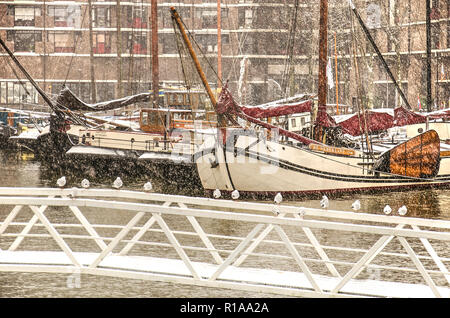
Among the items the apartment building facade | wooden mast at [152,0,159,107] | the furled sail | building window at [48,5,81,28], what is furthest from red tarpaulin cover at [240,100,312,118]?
building window at [48,5,81,28]

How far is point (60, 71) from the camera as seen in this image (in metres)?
82.1

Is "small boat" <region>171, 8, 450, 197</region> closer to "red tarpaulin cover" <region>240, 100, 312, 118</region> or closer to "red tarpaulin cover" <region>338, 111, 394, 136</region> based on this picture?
"red tarpaulin cover" <region>240, 100, 312, 118</region>

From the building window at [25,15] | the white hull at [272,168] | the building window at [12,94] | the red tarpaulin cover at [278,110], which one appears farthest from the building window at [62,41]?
the white hull at [272,168]

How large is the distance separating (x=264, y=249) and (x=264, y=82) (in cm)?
6281

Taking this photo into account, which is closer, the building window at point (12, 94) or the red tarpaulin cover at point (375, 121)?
the red tarpaulin cover at point (375, 121)

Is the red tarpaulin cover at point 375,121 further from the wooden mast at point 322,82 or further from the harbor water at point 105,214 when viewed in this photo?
Result: the harbor water at point 105,214

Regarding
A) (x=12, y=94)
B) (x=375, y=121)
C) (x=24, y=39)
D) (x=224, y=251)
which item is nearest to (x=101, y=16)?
(x=24, y=39)

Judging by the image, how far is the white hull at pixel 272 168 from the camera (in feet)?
102

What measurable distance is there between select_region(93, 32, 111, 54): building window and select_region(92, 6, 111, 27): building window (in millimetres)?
997

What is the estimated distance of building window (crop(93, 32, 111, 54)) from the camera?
83875mm

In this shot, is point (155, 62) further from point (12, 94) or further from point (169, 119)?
point (12, 94)

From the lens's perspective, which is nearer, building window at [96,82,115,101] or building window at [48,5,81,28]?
building window at [96,82,115,101]

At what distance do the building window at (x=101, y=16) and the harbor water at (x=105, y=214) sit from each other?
109 feet
